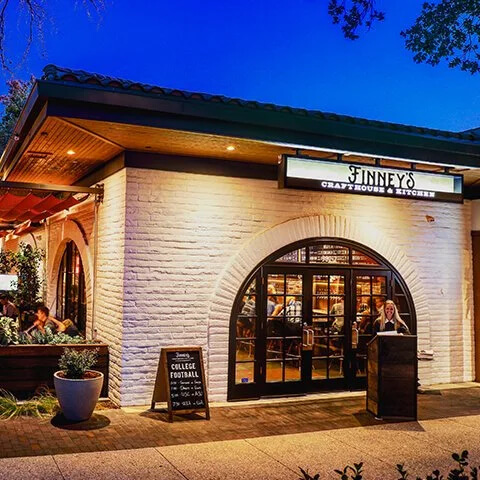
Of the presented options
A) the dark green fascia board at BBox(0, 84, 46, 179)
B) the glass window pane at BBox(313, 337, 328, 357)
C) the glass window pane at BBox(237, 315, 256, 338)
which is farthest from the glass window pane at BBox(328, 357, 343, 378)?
the dark green fascia board at BBox(0, 84, 46, 179)

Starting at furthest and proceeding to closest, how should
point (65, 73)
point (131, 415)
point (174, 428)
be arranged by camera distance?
point (131, 415) < point (174, 428) < point (65, 73)

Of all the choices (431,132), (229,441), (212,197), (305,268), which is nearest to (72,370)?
(229,441)

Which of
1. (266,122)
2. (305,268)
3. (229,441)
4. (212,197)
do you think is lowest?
(229,441)

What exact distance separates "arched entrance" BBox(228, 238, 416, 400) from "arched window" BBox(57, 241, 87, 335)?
149 inches

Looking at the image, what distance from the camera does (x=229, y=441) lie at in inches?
268

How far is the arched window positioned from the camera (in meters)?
12.1

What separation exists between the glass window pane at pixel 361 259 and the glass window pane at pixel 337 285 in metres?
0.40

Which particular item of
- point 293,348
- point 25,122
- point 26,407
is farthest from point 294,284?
point 25,122

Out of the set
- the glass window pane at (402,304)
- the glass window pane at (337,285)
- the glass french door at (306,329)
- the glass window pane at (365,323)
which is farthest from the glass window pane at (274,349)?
the glass window pane at (402,304)

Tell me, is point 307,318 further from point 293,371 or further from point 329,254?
point 329,254

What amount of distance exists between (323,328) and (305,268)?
104 cm

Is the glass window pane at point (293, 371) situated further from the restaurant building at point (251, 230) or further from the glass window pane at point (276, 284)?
the glass window pane at point (276, 284)

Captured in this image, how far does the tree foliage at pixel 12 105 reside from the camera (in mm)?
30927

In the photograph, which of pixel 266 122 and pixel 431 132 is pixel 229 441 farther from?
pixel 431 132
